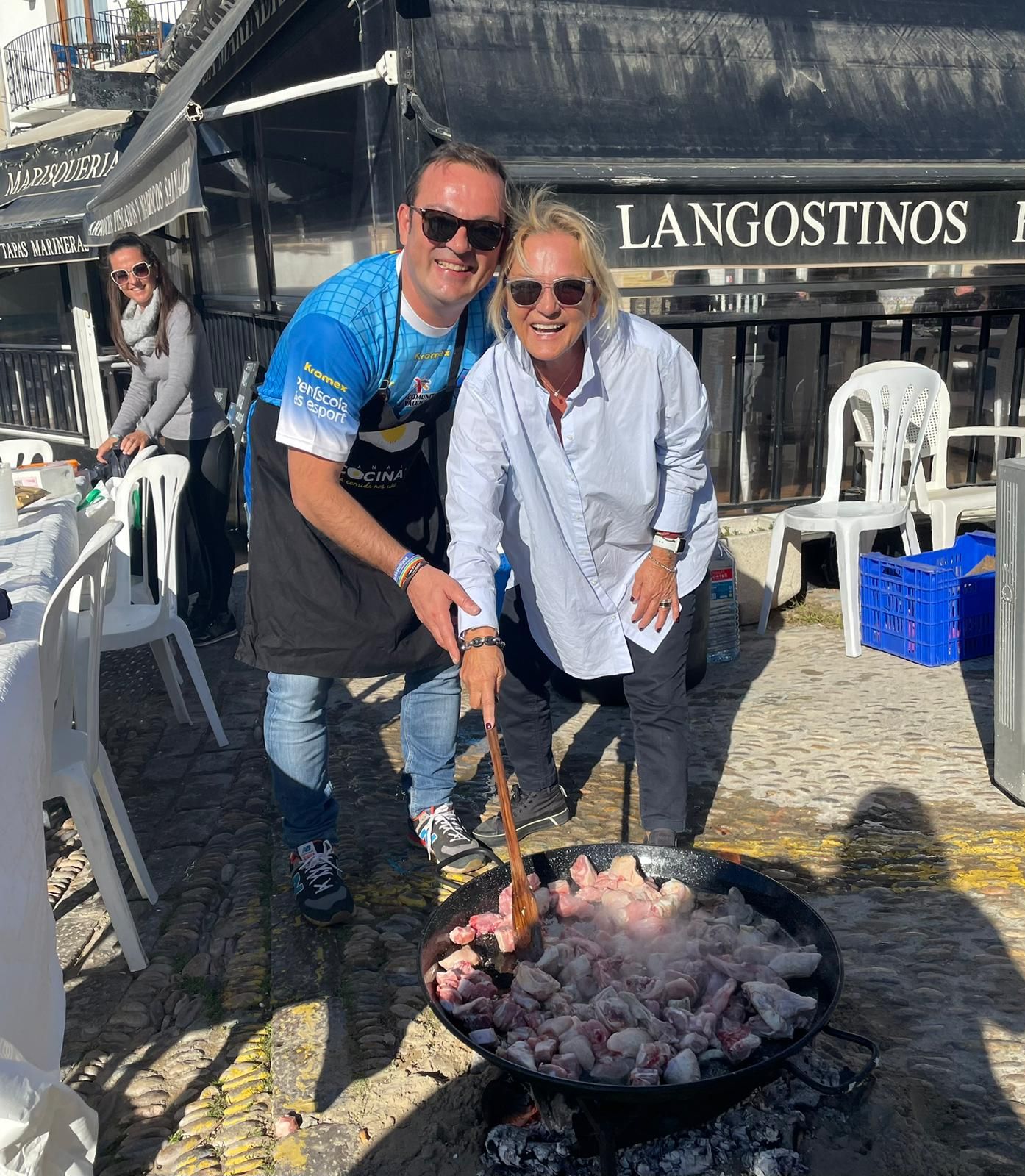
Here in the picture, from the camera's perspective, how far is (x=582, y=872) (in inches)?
110

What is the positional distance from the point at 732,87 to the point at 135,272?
3.47 m

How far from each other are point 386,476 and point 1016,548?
215 centimetres

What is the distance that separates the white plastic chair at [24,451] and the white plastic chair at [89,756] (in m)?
3.39

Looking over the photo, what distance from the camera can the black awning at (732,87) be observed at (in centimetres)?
586

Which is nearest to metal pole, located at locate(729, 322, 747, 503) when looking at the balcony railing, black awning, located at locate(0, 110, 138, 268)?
black awning, located at locate(0, 110, 138, 268)

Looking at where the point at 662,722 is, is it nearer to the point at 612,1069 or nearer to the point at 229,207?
the point at 612,1069

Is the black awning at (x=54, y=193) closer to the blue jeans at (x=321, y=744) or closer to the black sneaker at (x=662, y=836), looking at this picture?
the blue jeans at (x=321, y=744)

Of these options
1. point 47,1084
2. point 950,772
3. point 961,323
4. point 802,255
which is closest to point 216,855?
point 47,1084

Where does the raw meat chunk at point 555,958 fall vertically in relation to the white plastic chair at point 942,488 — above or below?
below

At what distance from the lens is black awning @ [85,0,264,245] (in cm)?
653

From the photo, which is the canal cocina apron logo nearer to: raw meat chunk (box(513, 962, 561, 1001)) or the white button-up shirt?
the white button-up shirt

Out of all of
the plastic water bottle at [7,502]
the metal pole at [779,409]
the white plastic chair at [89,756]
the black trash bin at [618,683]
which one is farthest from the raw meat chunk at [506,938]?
the metal pole at [779,409]

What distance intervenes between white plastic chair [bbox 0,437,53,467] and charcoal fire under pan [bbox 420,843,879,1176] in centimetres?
491

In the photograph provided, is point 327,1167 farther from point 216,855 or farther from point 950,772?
point 950,772
